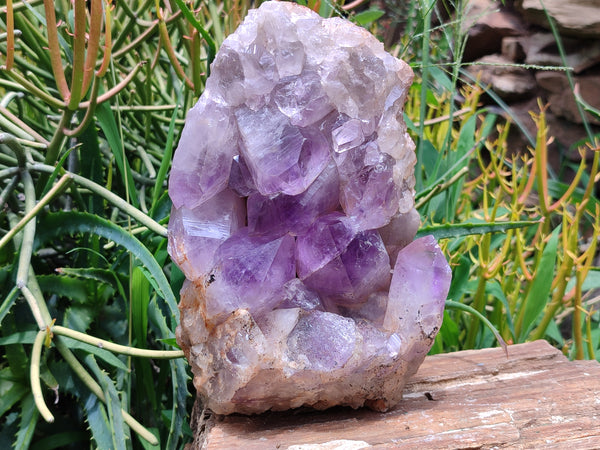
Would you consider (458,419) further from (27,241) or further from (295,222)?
(27,241)

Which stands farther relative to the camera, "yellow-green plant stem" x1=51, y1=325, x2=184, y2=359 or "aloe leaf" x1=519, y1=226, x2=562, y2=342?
"aloe leaf" x1=519, y1=226, x2=562, y2=342

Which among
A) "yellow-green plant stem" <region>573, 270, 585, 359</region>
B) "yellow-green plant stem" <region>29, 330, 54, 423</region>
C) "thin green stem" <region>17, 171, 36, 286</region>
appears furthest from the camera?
"yellow-green plant stem" <region>573, 270, 585, 359</region>

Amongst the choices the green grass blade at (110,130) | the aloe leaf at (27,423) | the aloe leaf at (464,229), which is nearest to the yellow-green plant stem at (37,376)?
the aloe leaf at (27,423)

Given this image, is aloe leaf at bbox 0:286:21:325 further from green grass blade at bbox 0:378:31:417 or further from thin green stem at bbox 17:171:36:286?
green grass blade at bbox 0:378:31:417

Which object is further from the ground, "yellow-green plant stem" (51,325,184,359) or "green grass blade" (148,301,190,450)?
"yellow-green plant stem" (51,325,184,359)

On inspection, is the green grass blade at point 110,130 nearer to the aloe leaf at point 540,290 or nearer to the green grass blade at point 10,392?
the green grass blade at point 10,392

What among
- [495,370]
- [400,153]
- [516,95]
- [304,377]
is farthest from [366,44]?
[516,95]

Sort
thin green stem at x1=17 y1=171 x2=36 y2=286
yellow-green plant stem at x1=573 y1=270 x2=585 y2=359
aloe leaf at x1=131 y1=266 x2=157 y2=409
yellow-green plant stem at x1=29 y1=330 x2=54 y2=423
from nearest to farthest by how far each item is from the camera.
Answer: yellow-green plant stem at x1=29 y1=330 x2=54 y2=423
thin green stem at x1=17 y1=171 x2=36 y2=286
aloe leaf at x1=131 y1=266 x2=157 y2=409
yellow-green plant stem at x1=573 y1=270 x2=585 y2=359

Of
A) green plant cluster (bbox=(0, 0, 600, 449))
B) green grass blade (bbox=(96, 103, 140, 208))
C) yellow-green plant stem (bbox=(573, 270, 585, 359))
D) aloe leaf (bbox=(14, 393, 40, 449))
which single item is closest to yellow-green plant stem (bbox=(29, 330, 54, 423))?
green plant cluster (bbox=(0, 0, 600, 449))
